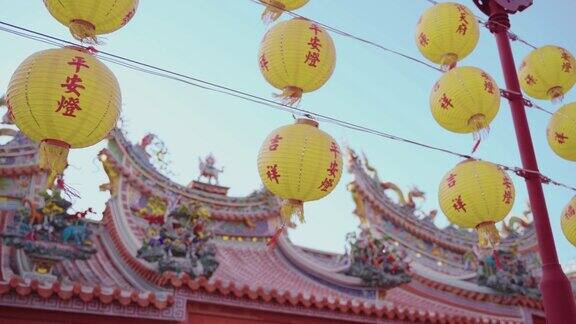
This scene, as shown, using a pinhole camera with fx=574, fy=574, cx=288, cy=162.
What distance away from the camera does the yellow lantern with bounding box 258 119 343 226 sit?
3.93 m

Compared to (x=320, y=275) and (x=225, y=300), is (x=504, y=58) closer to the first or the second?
(x=225, y=300)

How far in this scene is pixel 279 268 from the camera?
30.4 feet

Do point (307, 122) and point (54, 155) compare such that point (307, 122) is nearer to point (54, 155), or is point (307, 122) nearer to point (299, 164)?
point (299, 164)


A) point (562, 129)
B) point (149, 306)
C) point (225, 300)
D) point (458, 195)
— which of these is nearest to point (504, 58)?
point (562, 129)

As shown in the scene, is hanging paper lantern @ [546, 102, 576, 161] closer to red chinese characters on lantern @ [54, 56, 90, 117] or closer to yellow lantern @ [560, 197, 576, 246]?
yellow lantern @ [560, 197, 576, 246]

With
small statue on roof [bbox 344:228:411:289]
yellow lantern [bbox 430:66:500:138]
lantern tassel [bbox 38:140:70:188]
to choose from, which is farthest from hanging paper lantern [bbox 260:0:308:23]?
small statue on roof [bbox 344:228:411:289]

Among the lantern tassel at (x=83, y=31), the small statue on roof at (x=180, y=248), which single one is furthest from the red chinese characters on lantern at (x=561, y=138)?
the lantern tassel at (x=83, y=31)

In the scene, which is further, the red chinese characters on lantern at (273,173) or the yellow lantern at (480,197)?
the yellow lantern at (480,197)

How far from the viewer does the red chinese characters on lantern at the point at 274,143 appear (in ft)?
13.0

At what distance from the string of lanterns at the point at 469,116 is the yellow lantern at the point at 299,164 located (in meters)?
1.13

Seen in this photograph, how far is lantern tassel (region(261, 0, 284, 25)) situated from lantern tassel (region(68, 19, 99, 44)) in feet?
4.47

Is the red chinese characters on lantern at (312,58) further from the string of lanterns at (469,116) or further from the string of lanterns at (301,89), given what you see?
the string of lanterns at (469,116)

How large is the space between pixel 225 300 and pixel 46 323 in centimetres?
179

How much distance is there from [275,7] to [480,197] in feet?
A: 7.08
